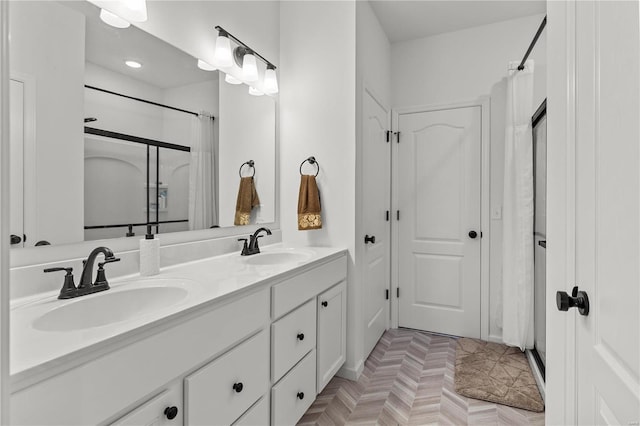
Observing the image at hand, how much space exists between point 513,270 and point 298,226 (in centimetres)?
160

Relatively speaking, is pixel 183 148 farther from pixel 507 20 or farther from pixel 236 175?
pixel 507 20

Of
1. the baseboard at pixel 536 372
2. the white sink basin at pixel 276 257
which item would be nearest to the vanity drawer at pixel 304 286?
the white sink basin at pixel 276 257

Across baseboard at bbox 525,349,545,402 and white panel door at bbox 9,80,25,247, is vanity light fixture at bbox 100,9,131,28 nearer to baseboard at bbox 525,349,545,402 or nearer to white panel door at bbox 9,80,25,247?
white panel door at bbox 9,80,25,247

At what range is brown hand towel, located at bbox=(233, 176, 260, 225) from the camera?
7.17ft

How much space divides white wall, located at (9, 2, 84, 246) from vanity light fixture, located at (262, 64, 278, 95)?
3.72 feet

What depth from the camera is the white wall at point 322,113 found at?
2.29 m

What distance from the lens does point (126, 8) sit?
1.43 meters

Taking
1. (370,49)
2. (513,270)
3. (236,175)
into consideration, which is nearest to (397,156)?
(370,49)

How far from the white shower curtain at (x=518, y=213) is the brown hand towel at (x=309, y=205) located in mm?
1431
